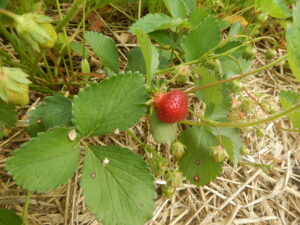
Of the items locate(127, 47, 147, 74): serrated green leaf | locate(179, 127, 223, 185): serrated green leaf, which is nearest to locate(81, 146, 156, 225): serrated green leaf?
locate(179, 127, 223, 185): serrated green leaf

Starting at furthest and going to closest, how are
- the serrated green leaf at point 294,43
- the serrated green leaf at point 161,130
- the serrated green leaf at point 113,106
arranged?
the serrated green leaf at point 161,130, the serrated green leaf at point 113,106, the serrated green leaf at point 294,43

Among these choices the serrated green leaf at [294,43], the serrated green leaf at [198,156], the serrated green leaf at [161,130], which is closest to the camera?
the serrated green leaf at [294,43]

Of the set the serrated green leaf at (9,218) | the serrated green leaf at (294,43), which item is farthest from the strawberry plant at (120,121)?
the serrated green leaf at (9,218)

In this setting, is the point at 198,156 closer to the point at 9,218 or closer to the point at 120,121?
the point at 120,121

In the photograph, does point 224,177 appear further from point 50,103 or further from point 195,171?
point 50,103

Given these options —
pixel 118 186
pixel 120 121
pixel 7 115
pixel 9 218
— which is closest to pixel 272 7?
pixel 120 121

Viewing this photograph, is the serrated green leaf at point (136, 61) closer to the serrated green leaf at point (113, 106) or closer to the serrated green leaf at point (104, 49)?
the serrated green leaf at point (104, 49)
